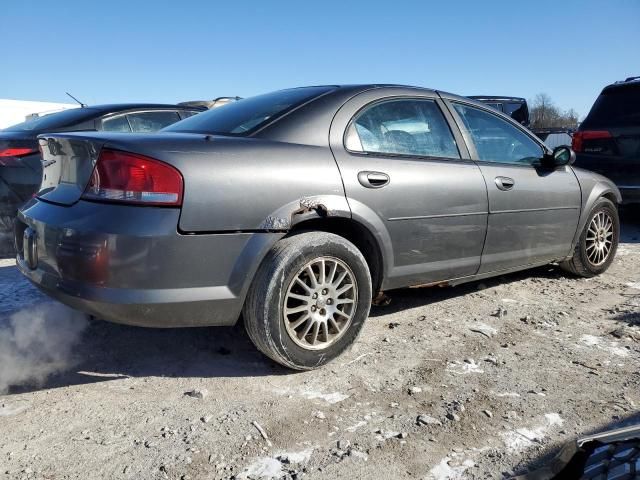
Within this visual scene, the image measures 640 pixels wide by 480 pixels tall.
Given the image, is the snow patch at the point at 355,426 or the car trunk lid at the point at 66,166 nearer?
the snow patch at the point at 355,426

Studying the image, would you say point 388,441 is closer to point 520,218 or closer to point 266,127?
point 266,127

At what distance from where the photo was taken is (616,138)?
6.10 meters

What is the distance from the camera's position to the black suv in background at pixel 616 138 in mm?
6000

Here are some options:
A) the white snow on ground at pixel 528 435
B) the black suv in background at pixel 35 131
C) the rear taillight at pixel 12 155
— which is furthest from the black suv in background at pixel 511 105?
the white snow on ground at pixel 528 435

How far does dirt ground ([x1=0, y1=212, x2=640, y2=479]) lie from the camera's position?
2000mm

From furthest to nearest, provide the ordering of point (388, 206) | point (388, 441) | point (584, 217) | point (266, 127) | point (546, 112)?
point (546, 112) → point (584, 217) → point (388, 206) → point (266, 127) → point (388, 441)

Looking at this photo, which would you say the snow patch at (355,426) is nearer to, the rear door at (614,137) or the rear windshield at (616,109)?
the rear door at (614,137)

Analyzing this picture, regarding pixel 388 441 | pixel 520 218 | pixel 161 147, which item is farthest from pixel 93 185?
pixel 520 218

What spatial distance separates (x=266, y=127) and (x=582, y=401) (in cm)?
206

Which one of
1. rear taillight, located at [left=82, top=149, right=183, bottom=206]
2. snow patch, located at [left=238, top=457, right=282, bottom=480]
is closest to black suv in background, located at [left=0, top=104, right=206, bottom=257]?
rear taillight, located at [left=82, top=149, right=183, bottom=206]

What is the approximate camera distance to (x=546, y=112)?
2606 inches

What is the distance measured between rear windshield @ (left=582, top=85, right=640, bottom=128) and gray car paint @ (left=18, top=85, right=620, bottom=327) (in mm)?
3854

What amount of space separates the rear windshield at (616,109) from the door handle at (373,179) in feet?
14.8

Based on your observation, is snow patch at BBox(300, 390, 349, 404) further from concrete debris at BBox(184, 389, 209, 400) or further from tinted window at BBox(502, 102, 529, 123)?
tinted window at BBox(502, 102, 529, 123)
